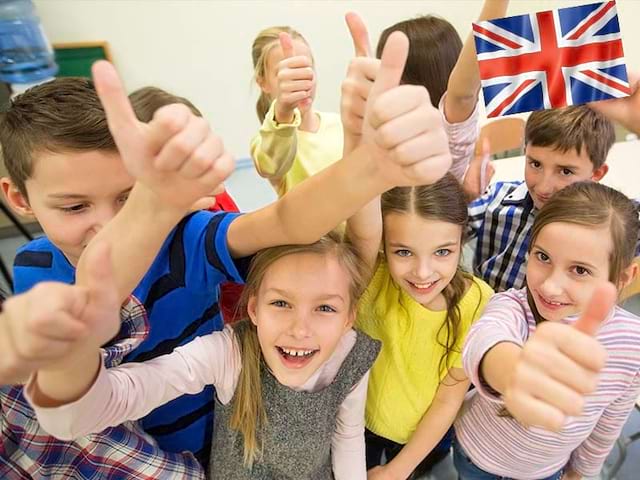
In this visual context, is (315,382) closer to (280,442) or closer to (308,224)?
(280,442)

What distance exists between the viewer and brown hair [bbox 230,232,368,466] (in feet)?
2.72

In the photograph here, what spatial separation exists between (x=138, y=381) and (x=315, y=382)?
0.33m

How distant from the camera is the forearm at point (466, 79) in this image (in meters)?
1.00

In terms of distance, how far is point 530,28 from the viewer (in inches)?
37.5

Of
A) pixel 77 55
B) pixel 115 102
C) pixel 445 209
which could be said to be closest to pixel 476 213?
pixel 445 209

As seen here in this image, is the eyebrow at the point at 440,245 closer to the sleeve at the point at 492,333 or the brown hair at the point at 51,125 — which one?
the sleeve at the point at 492,333

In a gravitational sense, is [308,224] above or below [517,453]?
above

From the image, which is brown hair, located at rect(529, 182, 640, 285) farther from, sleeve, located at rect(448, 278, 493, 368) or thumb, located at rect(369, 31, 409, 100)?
thumb, located at rect(369, 31, 409, 100)

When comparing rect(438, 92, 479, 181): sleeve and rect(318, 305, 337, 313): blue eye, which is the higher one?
rect(438, 92, 479, 181): sleeve

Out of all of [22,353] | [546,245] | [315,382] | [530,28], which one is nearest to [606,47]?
[530,28]

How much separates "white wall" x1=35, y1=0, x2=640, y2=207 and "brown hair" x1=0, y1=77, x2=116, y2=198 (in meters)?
2.33

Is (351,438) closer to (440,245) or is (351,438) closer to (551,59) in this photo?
(440,245)

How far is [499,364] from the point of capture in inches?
24.9

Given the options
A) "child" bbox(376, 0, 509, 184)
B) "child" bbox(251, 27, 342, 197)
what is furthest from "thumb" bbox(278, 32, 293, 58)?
"child" bbox(376, 0, 509, 184)
